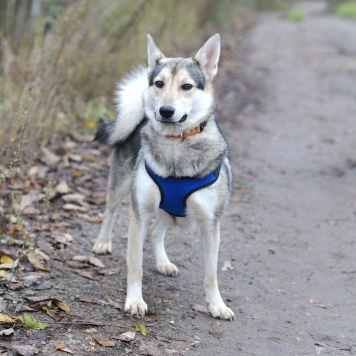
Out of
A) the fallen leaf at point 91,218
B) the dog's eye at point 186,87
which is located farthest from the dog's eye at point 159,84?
the fallen leaf at point 91,218

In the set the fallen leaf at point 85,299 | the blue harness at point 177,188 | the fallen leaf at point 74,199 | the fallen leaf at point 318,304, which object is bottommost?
the fallen leaf at point 85,299

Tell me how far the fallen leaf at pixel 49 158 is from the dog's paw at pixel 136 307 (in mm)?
2967

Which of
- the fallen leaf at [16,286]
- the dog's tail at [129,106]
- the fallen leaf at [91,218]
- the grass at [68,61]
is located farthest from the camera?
the grass at [68,61]

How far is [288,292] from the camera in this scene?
4855 millimetres

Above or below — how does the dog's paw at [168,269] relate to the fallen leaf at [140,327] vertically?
above

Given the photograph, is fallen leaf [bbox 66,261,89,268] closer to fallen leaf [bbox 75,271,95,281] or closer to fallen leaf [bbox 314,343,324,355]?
fallen leaf [bbox 75,271,95,281]

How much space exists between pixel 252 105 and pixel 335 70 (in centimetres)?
465

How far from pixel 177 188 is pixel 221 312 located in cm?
91

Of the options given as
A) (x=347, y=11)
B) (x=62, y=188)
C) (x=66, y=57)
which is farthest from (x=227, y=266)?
(x=347, y=11)

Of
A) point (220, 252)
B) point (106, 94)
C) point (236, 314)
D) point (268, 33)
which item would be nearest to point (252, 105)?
point (106, 94)

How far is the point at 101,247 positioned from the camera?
515cm

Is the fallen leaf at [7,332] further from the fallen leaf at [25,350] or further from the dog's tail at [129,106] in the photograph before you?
the dog's tail at [129,106]

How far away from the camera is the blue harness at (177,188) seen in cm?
412

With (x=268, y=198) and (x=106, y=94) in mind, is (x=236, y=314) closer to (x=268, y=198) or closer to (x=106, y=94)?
(x=268, y=198)
